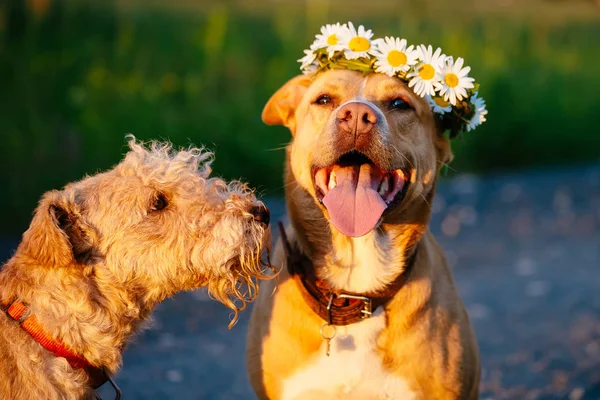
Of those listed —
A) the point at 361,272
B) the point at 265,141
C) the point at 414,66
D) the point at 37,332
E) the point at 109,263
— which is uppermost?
the point at 414,66

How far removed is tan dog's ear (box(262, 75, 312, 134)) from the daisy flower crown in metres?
0.12

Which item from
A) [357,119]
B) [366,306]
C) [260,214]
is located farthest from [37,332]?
[357,119]

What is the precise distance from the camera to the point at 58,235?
3.96 meters

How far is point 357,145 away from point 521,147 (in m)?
10.7

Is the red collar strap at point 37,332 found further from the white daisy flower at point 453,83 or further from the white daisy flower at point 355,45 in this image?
the white daisy flower at point 453,83

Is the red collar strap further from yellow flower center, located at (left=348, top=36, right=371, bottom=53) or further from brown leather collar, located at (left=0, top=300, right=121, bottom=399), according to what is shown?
yellow flower center, located at (left=348, top=36, right=371, bottom=53)

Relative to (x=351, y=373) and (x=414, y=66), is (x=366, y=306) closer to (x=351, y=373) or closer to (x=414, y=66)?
(x=351, y=373)

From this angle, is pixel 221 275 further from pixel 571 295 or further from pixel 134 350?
pixel 571 295

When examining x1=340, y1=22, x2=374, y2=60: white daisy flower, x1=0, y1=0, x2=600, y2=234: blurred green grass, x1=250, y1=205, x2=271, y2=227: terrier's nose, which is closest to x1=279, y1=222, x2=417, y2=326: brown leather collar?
x1=250, y1=205, x2=271, y2=227: terrier's nose

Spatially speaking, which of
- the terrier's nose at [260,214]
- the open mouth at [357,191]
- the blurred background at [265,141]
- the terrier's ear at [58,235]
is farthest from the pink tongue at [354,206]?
the blurred background at [265,141]

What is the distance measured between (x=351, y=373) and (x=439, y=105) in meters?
1.57

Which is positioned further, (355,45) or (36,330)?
(355,45)

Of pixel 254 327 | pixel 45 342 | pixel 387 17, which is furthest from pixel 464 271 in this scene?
pixel 387 17

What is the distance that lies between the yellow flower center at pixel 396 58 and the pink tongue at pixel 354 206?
670 millimetres
